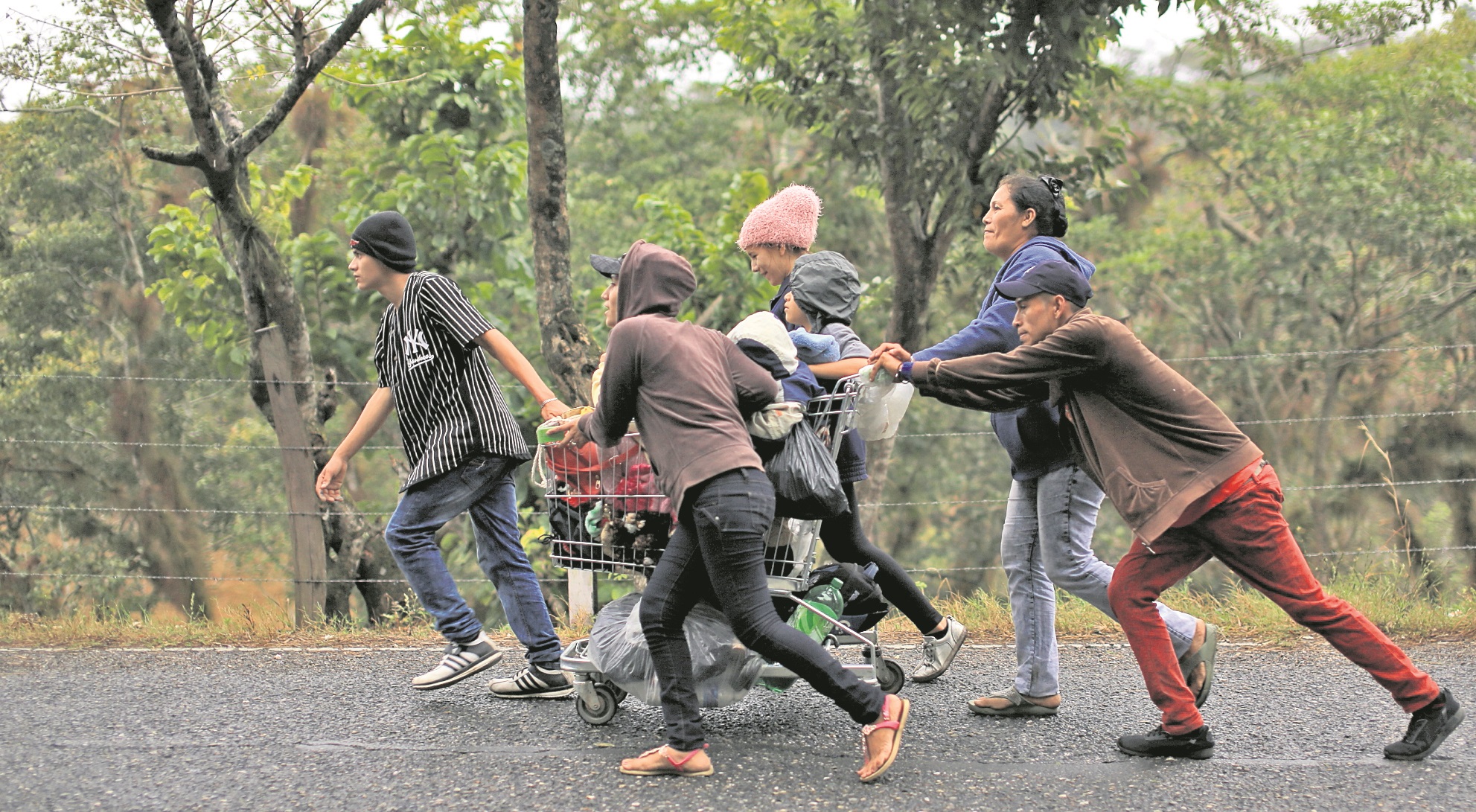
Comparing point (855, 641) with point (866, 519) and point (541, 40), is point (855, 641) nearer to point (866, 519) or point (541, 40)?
point (866, 519)

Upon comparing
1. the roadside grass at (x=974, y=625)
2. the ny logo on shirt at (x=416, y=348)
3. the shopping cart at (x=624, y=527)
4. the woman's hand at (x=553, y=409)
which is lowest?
the roadside grass at (x=974, y=625)

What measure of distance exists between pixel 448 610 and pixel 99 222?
14419mm

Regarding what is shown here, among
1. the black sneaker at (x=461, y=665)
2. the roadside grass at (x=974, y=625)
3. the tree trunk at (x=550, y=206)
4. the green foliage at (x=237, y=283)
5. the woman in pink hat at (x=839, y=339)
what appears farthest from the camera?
the green foliage at (x=237, y=283)

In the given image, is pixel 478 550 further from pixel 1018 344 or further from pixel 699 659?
pixel 1018 344

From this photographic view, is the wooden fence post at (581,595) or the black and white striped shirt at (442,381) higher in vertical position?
the black and white striped shirt at (442,381)

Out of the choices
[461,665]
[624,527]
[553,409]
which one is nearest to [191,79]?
[553,409]

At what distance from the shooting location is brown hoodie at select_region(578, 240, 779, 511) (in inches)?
145

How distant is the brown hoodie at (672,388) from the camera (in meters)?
3.67

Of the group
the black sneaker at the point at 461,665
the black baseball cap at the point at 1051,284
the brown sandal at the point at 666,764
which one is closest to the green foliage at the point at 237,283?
the black sneaker at the point at 461,665

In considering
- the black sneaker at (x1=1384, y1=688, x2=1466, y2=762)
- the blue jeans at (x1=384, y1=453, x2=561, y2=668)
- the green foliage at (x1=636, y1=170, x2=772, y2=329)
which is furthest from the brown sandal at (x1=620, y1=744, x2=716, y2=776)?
the green foliage at (x1=636, y1=170, x2=772, y2=329)

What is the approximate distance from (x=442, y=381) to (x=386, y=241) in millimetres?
619

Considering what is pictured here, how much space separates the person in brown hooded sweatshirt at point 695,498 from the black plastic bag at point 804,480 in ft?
0.44

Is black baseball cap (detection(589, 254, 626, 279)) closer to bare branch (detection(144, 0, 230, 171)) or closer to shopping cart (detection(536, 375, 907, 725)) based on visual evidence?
shopping cart (detection(536, 375, 907, 725))

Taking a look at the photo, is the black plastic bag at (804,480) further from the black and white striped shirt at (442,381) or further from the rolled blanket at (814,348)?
the black and white striped shirt at (442,381)
